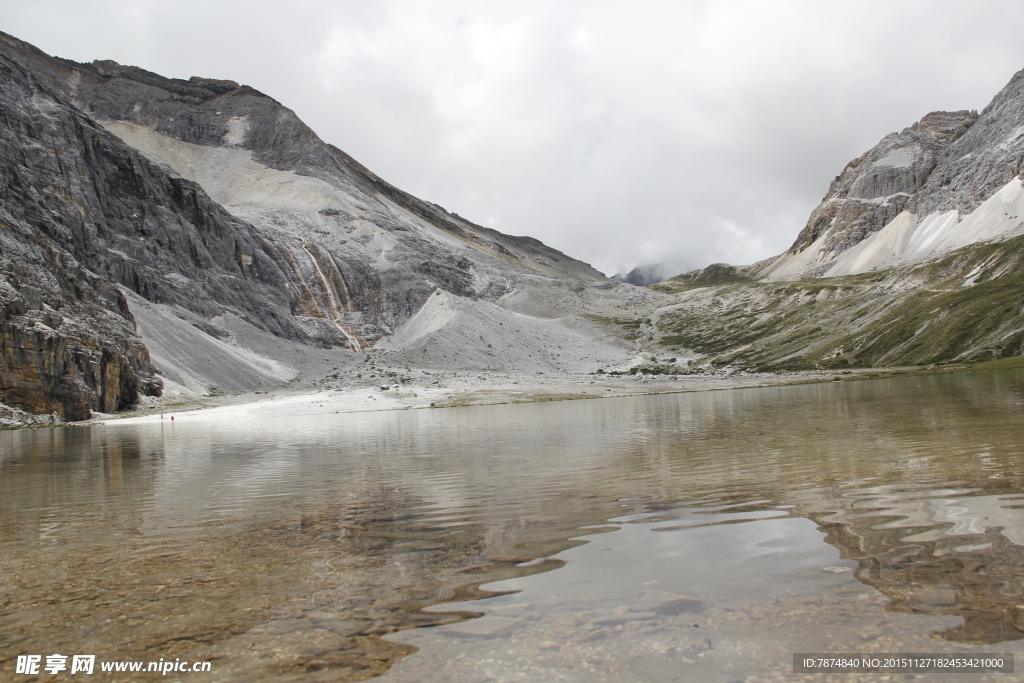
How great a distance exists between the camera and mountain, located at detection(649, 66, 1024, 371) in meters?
98.2

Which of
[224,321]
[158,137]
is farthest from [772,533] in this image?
[158,137]

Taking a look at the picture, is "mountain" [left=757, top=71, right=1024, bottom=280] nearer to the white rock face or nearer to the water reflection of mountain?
the white rock face

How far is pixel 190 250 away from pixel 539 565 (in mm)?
105777

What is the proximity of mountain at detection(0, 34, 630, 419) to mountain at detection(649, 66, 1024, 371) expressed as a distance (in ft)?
96.1

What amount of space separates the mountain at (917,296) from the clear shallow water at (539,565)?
98212mm

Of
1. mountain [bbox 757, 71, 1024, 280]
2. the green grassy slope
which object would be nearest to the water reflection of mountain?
the green grassy slope

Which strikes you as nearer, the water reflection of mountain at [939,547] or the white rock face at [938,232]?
the water reflection of mountain at [939,547]

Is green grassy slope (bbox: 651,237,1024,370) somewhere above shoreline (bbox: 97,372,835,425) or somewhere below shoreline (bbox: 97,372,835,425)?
above

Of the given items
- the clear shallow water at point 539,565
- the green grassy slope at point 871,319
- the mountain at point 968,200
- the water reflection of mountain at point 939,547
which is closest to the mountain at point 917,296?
the green grassy slope at point 871,319

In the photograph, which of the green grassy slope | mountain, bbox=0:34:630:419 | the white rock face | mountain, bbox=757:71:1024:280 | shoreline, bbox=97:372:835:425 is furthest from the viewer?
mountain, bbox=757:71:1024:280

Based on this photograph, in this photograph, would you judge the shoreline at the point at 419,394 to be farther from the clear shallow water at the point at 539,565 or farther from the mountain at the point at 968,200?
the mountain at the point at 968,200

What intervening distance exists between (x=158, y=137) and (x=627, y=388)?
158 m

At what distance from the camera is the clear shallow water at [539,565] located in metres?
5.16

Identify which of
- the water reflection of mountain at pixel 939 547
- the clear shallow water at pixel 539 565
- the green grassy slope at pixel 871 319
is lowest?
the clear shallow water at pixel 539 565
